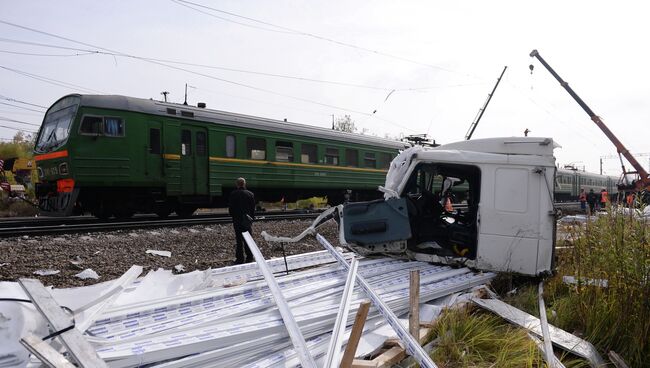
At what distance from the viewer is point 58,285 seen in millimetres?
5539

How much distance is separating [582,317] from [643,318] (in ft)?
1.72

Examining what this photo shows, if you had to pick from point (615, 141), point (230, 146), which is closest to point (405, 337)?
point (230, 146)

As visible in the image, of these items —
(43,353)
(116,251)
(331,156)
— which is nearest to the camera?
(43,353)

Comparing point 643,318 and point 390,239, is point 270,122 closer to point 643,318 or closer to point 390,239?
point 390,239

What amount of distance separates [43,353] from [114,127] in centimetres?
1018

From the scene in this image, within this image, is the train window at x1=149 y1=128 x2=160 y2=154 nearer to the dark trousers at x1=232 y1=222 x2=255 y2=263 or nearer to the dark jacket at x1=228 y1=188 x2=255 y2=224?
the dark jacket at x1=228 y1=188 x2=255 y2=224

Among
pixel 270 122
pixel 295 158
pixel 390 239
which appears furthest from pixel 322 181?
pixel 390 239

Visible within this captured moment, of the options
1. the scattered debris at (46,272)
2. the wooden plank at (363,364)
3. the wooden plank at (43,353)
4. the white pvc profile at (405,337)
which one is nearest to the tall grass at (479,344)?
the white pvc profile at (405,337)

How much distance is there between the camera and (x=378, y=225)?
582 cm

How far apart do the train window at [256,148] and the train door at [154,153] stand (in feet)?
9.59

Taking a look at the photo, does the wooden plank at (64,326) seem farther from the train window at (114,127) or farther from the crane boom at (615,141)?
the crane boom at (615,141)

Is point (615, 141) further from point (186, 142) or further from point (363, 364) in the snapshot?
point (363, 364)

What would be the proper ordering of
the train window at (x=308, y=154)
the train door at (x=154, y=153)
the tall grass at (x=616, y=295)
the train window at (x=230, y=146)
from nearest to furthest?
the tall grass at (x=616, y=295)
the train door at (x=154, y=153)
the train window at (x=230, y=146)
the train window at (x=308, y=154)

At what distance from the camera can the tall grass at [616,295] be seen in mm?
3589
